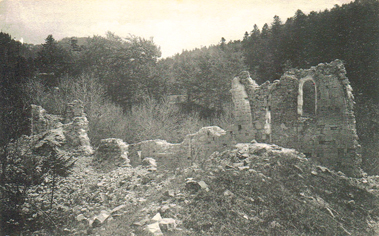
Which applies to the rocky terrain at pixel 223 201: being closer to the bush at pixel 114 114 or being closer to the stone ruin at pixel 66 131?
the stone ruin at pixel 66 131

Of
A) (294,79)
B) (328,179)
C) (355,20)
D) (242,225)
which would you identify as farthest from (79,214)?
(355,20)

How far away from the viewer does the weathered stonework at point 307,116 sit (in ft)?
27.9

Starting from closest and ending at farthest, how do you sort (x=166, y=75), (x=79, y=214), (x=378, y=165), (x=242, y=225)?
(x=242, y=225) → (x=79, y=214) → (x=378, y=165) → (x=166, y=75)

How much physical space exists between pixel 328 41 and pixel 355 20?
8.53 ft

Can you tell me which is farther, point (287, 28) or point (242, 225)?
point (287, 28)

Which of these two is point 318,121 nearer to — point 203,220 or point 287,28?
point 203,220

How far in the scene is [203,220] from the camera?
5.16 m

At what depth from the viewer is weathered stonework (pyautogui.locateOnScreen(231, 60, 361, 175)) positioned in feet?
27.9

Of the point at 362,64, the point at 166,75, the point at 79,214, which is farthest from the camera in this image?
the point at 166,75

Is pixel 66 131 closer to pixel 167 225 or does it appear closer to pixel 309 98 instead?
pixel 167 225

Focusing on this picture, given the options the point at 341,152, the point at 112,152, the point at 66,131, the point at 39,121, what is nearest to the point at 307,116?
the point at 341,152

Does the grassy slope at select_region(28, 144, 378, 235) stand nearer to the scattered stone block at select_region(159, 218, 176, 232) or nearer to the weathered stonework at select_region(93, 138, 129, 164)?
the scattered stone block at select_region(159, 218, 176, 232)

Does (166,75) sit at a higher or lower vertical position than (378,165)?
higher

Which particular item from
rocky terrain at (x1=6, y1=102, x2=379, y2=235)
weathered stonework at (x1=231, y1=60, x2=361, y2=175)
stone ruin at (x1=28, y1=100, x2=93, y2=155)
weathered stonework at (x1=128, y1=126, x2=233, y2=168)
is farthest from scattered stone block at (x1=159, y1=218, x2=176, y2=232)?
stone ruin at (x1=28, y1=100, x2=93, y2=155)
